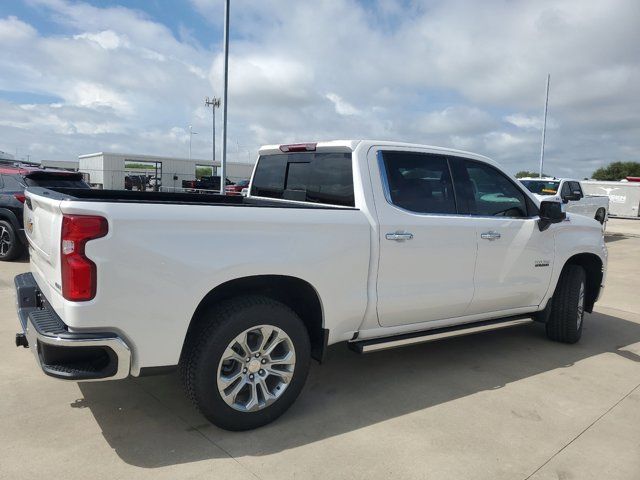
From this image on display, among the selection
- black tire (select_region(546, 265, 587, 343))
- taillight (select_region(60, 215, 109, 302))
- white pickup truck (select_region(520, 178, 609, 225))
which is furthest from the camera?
white pickup truck (select_region(520, 178, 609, 225))

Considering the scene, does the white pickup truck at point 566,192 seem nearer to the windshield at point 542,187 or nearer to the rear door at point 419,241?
the windshield at point 542,187

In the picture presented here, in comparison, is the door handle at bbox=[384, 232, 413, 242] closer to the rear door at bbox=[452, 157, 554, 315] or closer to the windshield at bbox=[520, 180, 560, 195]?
the rear door at bbox=[452, 157, 554, 315]

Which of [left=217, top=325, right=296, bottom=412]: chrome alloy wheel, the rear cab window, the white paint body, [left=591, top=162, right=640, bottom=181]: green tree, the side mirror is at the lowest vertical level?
[left=217, top=325, right=296, bottom=412]: chrome alloy wheel

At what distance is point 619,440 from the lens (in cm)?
335

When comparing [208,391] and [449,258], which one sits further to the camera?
[449,258]

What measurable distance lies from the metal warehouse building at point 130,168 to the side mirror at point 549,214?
33493 mm

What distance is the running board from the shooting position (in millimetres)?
3648

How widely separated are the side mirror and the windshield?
1070 cm

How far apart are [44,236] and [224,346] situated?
1.24m

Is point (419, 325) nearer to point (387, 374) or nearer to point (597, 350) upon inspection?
point (387, 374)

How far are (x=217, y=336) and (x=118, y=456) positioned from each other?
0.86 meters

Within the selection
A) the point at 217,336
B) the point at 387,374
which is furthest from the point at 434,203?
the point at 217,336

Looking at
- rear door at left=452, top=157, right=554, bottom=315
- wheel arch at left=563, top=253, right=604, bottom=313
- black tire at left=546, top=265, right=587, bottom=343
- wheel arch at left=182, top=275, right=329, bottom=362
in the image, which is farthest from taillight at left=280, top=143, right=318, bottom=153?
wheel arch at left=563, top=253, right=604, bottom=313

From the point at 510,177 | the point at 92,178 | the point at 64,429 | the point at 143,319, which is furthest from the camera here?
the point at 92,178
